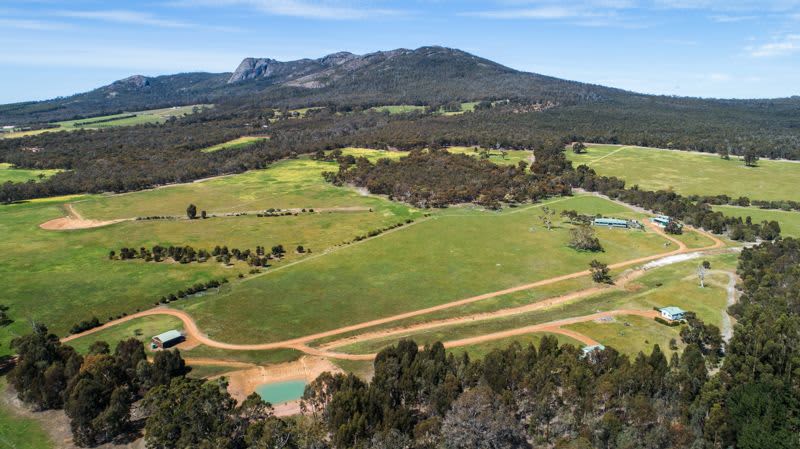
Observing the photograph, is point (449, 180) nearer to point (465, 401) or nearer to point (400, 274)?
point (400, 274)

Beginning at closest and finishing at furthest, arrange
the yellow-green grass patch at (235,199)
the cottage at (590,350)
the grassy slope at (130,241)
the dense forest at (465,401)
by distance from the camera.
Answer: the dense forest at (465,401)
the cottage at (590,350)
the grassy slope at (130,241)
the yellow-green grass patch at (235,199)

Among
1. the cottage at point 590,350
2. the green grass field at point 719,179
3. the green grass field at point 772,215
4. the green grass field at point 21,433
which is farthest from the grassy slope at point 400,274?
the green grass field at point 719,179

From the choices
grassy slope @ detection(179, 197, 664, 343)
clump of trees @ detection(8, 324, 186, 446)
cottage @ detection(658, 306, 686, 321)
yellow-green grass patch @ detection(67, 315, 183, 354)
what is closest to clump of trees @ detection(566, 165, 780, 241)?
grassy slope @ detection(179, 197, 664, 343)

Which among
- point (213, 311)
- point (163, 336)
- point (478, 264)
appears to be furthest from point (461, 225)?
point (163, 336)

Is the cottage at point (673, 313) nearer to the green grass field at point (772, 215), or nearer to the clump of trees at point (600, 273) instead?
the clump of trees at point (600, 273)

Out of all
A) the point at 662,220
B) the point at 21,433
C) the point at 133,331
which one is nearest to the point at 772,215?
the point at 662,220

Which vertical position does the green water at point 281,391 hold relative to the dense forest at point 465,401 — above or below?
below
